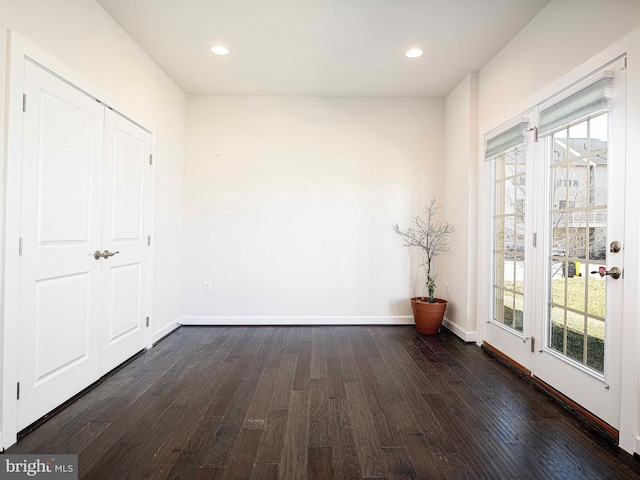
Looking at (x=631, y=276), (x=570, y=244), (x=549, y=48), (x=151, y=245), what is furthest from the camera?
(x=151, y=245)

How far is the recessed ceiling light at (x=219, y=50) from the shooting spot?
10.1ft

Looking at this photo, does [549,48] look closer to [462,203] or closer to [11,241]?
[462,203]

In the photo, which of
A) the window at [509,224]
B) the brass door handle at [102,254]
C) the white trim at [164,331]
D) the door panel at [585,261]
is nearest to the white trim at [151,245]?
the white trim at [164,331]

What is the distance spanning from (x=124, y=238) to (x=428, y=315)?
2969 millimetres

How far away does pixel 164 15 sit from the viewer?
8.68 feet

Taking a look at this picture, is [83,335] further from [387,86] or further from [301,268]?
[387,86]

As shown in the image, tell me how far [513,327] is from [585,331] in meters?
0.80

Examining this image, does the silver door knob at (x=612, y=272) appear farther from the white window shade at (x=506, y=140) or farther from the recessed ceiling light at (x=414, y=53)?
the recessed ceiling light at (x=414, y=53)

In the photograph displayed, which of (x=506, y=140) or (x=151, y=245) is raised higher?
(x=506, y=140)

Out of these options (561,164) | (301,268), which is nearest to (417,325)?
(301,268)

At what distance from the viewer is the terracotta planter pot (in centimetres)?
372

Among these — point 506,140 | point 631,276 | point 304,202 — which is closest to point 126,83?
point 304,202

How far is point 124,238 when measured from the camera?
114 inches

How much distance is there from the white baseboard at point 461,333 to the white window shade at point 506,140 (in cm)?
172
